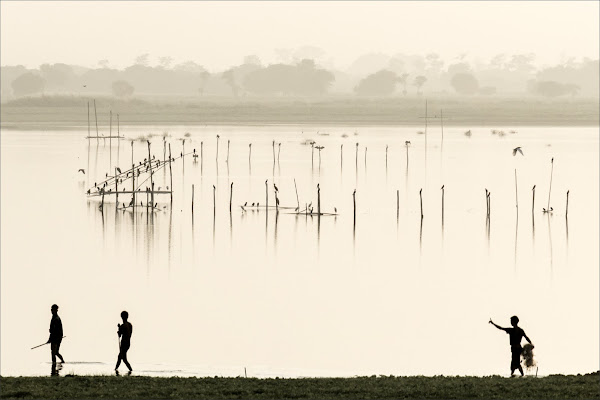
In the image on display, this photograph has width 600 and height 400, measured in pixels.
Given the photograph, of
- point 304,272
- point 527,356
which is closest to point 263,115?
point 304,272

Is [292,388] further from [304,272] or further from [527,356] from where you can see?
[304,272]

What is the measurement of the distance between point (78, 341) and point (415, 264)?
65.0ft

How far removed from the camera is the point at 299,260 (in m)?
51.0

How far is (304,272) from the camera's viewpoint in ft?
155

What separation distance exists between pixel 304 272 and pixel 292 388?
87.6 ft

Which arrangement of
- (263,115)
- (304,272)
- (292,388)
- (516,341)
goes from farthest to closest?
(263,115), (304,272), (516,341), (292,388)

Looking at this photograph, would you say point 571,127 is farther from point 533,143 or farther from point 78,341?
point 78,341

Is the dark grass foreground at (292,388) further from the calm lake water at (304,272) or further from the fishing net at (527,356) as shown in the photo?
the calm lake water at (304,272)

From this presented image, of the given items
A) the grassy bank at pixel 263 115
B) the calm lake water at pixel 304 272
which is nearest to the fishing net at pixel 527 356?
the calm lake water at pixel 304 272

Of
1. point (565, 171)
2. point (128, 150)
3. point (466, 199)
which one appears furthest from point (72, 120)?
point (466, 199)

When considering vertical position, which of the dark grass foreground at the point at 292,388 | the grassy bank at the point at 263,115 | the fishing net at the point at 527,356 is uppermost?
the grassy bank at the point at 263,115

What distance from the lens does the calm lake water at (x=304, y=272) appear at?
103 ft

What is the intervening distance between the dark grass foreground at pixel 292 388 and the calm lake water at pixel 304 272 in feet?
12.8

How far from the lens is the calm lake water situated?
103 ft
